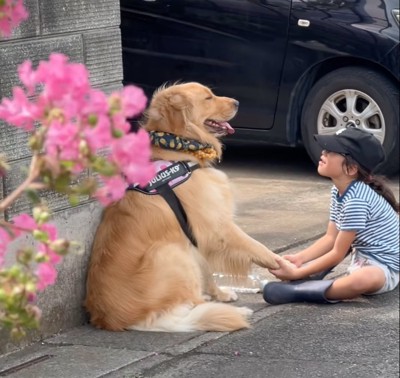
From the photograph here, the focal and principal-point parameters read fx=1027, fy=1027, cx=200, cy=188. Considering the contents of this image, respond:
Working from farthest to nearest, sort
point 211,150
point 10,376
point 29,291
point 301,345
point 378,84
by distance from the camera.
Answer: point 378,84, point 211,150, point 301,345, point 10,376, point 29,291

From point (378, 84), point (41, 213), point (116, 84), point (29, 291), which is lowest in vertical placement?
point (378, 84)

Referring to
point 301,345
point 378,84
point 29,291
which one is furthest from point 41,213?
point 378,84

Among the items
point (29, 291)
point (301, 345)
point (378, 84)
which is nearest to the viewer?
point (29, 291)

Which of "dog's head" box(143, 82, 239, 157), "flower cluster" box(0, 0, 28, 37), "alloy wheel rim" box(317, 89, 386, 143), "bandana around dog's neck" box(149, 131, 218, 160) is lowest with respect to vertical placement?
"alloy wheel rim" box(317, 89, 386, 143)

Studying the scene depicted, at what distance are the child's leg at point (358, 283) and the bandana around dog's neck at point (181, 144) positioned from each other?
967 millimetres

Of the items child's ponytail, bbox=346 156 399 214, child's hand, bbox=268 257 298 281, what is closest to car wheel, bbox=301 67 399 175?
child's ponytail, bbox=346 156 399 214

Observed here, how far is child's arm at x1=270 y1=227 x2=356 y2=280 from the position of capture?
18.0ft

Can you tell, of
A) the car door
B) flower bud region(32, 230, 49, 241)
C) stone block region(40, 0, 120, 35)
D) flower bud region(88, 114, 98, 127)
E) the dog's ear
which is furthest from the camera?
the car door

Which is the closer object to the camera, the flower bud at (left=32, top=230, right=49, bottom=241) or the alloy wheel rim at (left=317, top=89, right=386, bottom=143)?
the flower bud at (left=32, top=230, right=49, bottom=241)

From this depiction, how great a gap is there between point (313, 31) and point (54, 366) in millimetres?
4361

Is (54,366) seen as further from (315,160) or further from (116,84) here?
(315,160)

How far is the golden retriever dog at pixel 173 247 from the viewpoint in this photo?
16.1 feet

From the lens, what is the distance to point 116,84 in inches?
198

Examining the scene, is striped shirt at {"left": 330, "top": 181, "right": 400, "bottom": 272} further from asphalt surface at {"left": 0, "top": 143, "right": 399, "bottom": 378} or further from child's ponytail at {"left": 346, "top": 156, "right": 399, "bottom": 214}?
asphalt surface at {"left": 0, "top": 143, "right": 399, "bottom": 378}
